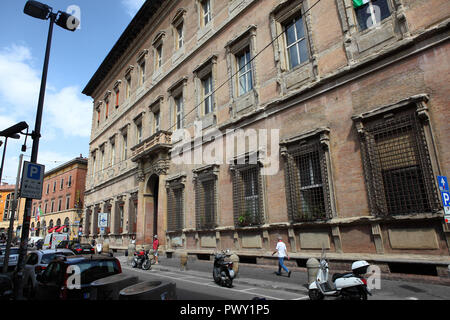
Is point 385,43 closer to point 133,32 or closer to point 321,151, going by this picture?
point 321,151

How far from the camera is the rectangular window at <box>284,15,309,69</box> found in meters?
12.8

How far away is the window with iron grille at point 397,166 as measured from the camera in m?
8.44

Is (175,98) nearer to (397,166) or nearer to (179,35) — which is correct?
(179,35)

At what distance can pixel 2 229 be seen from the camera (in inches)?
2633

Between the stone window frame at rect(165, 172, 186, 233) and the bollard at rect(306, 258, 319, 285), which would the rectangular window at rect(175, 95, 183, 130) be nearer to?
the stone window frame at rect(165, 172, 186, 233)

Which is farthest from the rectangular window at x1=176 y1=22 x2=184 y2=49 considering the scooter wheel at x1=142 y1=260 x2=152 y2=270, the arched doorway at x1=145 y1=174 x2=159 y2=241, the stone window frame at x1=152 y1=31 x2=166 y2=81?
the scooter wheel at x1=142 y1=260 x2=152 y2=270

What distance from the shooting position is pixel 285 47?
13.5 metres

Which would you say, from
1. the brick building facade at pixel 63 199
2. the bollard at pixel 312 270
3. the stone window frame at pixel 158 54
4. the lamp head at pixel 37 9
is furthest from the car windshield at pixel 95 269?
the brick building facade at pixel 63 199

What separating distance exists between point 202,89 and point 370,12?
10351 millimetres

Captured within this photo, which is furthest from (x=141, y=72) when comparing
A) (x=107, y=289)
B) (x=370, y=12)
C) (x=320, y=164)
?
(x=107, y=289)

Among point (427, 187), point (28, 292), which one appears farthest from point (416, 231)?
point (28, 292)

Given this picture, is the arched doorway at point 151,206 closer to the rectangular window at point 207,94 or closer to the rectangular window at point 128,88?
the rectangular window at point 207,94

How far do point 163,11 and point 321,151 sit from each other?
1863cm

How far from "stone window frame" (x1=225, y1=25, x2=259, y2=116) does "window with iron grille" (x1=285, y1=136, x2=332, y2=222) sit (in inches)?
144
